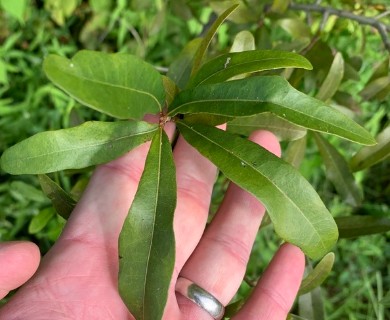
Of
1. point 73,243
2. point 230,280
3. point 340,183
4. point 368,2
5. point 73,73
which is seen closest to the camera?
point 73,73

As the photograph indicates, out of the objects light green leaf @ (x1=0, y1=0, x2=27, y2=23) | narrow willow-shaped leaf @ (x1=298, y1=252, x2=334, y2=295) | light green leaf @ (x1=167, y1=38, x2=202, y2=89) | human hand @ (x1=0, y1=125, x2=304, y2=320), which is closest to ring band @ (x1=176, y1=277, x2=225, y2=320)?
human hand @ (x1=0, y1=125, x2=304, y2=320)

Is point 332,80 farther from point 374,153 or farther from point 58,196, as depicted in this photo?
point 58,196

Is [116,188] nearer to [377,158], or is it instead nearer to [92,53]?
[92,53]

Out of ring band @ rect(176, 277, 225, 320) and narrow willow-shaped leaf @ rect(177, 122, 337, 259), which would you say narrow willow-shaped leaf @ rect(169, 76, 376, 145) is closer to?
narrow willow-shaped leaf @ rect(177, 122, 337, 259)

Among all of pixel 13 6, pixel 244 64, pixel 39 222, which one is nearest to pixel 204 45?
pixel 244 64

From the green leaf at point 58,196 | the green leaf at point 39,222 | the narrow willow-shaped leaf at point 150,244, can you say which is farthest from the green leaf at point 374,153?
the green leaf at point 39,222

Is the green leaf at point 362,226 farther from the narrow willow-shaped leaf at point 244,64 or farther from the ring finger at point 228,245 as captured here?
the narrow willow-shaped leaf at point 244,64

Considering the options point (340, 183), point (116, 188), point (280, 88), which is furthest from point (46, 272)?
point (340, 183)
